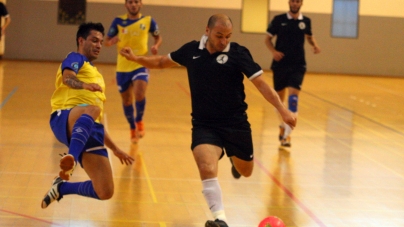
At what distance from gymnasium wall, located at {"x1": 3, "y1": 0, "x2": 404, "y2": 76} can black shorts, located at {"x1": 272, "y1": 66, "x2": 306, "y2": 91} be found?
591 inches

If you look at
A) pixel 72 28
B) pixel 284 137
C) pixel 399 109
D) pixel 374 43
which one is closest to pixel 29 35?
pixel 72 28

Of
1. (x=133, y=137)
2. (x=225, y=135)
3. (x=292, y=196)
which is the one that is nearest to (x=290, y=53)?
(x=133, y=137)

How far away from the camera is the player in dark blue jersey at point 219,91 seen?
17.4 feet

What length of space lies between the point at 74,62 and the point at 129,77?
4.57m

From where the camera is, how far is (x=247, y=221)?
600 cm

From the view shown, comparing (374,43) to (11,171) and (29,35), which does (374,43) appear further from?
(11,171)

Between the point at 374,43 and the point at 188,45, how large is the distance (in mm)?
21204

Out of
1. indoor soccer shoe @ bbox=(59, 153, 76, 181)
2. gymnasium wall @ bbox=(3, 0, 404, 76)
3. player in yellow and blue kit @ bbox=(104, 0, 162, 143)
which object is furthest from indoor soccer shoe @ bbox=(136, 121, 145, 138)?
gymnasium wall @ bbox=(3, 0, 404, 76)

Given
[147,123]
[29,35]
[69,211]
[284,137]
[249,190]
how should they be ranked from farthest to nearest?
[29,35], [147,123], [284,137], [249,190], [69,211]

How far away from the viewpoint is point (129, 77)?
384 inches

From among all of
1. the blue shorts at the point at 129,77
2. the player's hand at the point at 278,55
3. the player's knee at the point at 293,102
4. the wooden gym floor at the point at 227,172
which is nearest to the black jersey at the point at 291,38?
the player's hand at the point at 278,55

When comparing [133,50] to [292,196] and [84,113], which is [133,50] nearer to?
[292,196]

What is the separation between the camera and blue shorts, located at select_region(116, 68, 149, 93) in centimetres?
966

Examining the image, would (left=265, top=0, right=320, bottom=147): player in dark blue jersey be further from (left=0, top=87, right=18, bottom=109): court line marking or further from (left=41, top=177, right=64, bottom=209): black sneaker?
(left=0, top=87, right=18, bottom=109): court line marking
